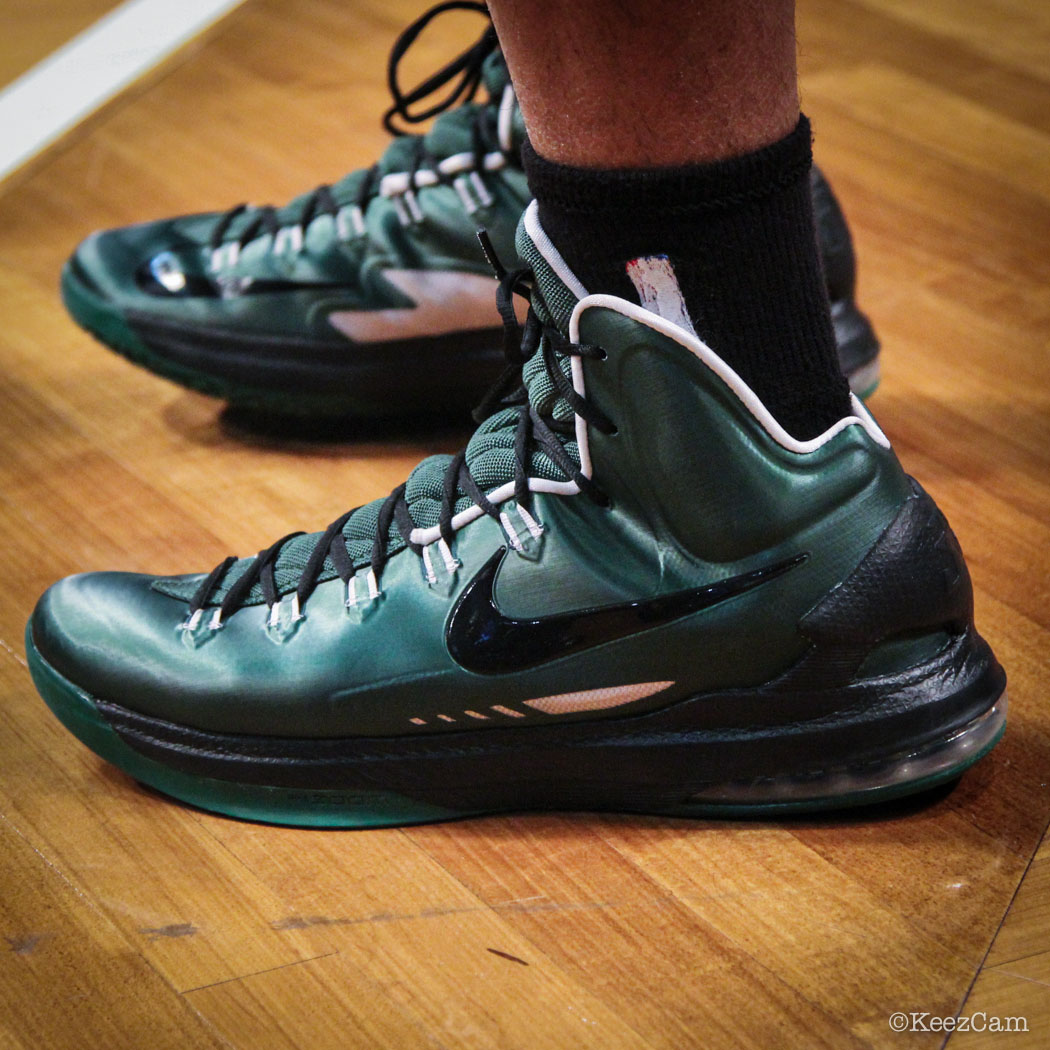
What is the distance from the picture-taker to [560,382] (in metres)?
0.65

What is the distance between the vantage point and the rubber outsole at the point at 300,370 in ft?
3.47

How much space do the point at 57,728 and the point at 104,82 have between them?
1165 millimetres

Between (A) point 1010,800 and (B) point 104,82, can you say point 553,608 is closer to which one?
(A) point 1010,800

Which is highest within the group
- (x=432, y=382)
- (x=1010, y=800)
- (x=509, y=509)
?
(x=509, y=509)

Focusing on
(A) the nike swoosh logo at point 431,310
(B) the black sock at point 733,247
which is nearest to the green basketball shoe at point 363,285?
Answer: (A) the nike swoosh logo at point 431,310

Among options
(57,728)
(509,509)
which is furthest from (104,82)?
(509,509)

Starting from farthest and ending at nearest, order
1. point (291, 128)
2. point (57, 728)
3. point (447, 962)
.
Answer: point (291, 128)
point (57, 728)
point (447, 962)

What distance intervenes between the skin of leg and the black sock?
0.01m

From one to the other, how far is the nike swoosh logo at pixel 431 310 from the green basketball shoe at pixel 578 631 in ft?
0.97

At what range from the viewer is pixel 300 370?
108 cm

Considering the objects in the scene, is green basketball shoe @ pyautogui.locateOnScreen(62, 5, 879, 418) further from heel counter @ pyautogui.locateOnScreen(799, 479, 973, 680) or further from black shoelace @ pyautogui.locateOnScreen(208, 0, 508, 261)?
heel counter @ pyautogui.locateOnScreen(799, 479, 973, 680)

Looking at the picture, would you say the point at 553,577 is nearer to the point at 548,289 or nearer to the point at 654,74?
the point at 548,289

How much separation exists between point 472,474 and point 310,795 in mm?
208

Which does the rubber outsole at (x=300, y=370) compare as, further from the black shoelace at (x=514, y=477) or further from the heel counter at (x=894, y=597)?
the heel counter at (x=894, y=597)
